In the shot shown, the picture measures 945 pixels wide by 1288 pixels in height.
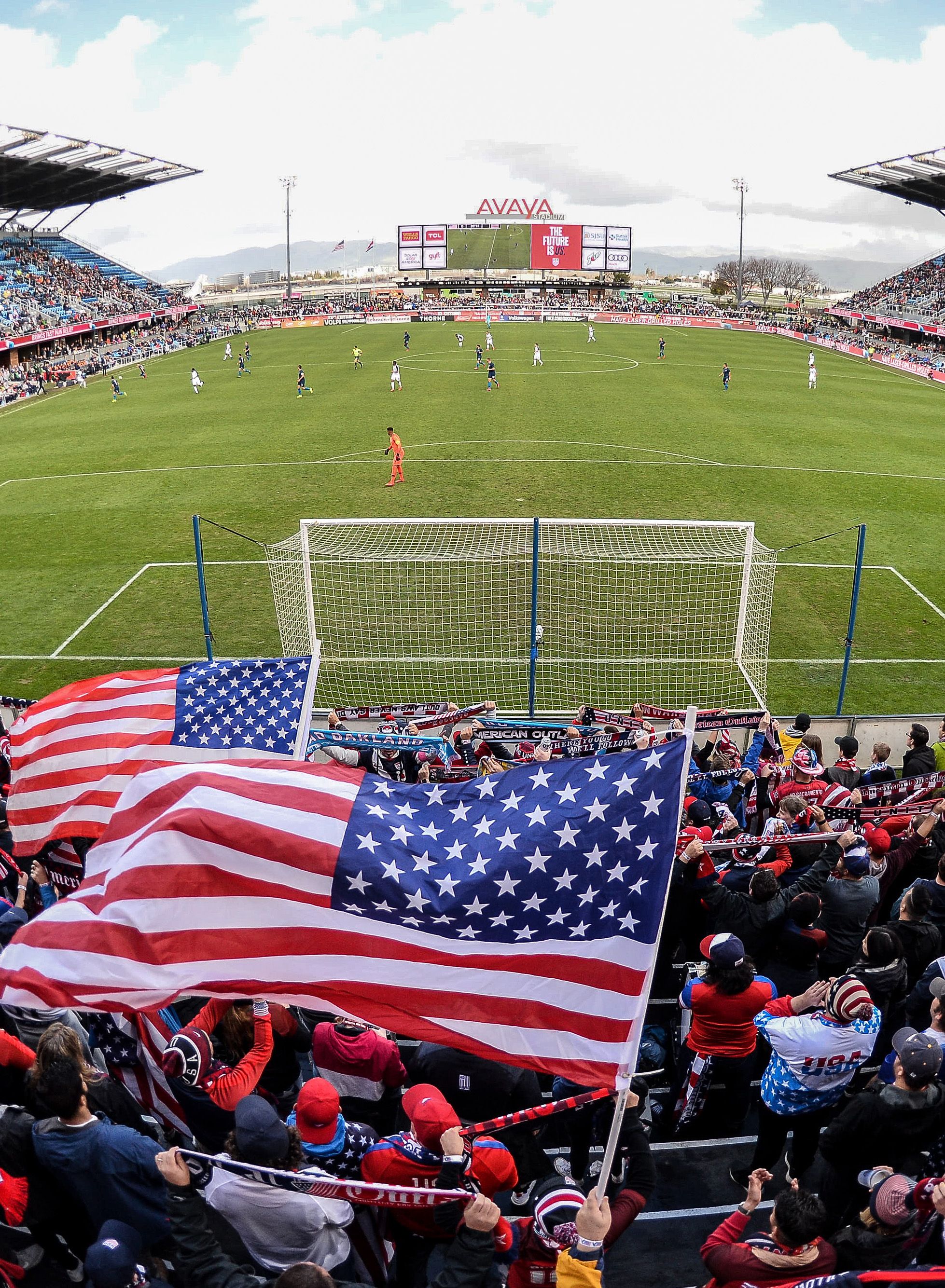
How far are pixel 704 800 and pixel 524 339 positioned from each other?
200ft

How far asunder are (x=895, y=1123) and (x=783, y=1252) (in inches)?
44.0

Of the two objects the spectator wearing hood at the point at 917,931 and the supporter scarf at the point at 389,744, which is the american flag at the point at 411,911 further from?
the supporter scarf at the point at 389,744

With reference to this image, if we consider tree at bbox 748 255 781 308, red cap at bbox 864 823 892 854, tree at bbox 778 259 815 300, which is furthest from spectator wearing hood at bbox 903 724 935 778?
tree at bbox 778 259 815 300

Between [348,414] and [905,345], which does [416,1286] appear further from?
[905,345]

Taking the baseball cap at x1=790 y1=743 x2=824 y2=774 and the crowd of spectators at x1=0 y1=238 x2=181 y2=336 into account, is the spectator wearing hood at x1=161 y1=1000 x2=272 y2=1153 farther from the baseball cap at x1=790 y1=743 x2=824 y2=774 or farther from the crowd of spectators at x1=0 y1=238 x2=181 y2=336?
the crowd of spectators at x1=0 y1=238 x2=181 y2=336

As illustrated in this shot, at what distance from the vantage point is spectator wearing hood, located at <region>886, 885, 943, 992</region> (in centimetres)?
583

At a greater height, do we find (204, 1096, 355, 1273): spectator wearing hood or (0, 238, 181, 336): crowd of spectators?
(0, 238, 181, 336): crowd of spectators

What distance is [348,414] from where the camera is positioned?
36.6 meters

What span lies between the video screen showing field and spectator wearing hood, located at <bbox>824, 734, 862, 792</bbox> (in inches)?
3805

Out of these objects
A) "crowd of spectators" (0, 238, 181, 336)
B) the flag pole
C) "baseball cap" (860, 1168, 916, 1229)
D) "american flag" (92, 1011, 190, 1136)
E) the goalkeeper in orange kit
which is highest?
"crowd of spectators" (0, 238, 181, 336)

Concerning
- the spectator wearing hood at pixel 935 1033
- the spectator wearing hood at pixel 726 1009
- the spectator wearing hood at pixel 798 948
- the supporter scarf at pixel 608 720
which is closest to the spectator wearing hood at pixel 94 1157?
the spectator wearing hood at pixel 726 1009

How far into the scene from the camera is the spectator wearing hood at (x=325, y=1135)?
3990 mm

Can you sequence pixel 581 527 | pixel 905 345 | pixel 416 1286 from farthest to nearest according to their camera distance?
1. pixel 905 345
2. pixel 581 527
3. pixel 416 1286

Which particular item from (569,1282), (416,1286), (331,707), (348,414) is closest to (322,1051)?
(416,1286)
